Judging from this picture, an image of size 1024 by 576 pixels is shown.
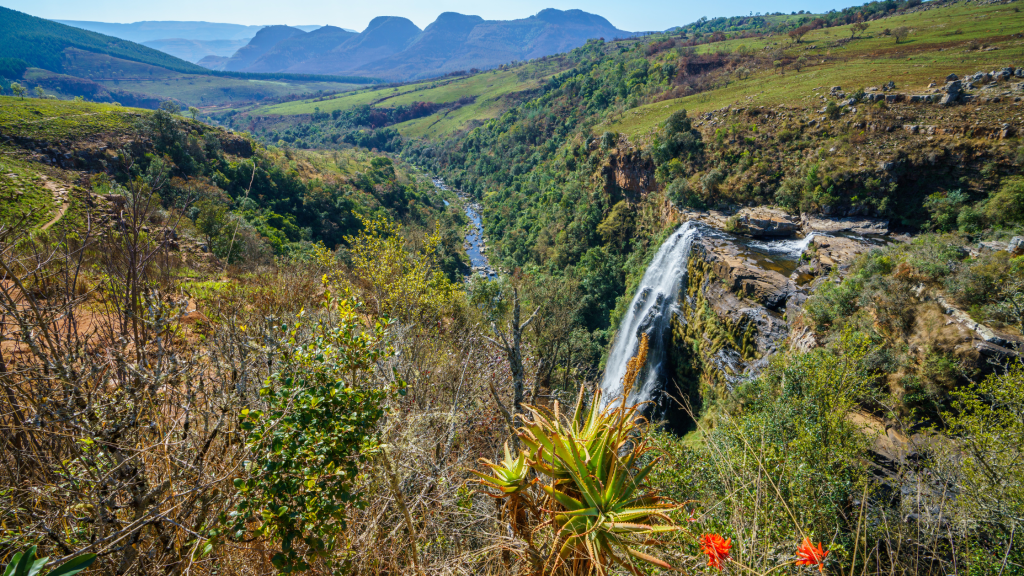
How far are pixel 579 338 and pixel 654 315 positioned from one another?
19.4 feet

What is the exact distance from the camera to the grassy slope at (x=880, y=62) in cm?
2589

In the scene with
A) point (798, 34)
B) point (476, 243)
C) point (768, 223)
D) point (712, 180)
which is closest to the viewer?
point (768, 223)

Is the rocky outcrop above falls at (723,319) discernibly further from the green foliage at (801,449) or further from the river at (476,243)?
the river at (476,243)

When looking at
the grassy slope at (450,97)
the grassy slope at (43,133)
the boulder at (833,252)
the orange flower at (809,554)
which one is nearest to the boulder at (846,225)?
the boulder at (833,252)

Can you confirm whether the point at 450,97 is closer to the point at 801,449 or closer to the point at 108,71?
the point at 801,449

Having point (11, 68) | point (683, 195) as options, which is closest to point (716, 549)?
point (683, 195)

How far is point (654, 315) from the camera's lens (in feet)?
76.5

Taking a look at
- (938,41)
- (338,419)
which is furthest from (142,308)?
(938,41)

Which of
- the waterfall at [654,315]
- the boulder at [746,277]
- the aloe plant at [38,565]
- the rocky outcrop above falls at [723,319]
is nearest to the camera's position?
the aloe plant at [38,565]

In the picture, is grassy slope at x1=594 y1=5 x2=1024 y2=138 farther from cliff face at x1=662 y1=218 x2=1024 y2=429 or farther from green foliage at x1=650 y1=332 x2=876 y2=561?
green foliage at x1=650 y1=332 x2=876 y2=561

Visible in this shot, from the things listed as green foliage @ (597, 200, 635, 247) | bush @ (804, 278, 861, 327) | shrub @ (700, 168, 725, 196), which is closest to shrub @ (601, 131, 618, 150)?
green foliage @ (597, 200, 635, 247)

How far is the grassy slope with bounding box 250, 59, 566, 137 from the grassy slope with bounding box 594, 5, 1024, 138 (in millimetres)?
71124

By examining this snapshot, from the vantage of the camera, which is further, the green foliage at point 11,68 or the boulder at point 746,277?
the green foliage at point 11,68

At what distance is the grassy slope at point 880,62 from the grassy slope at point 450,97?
71.1 meters
